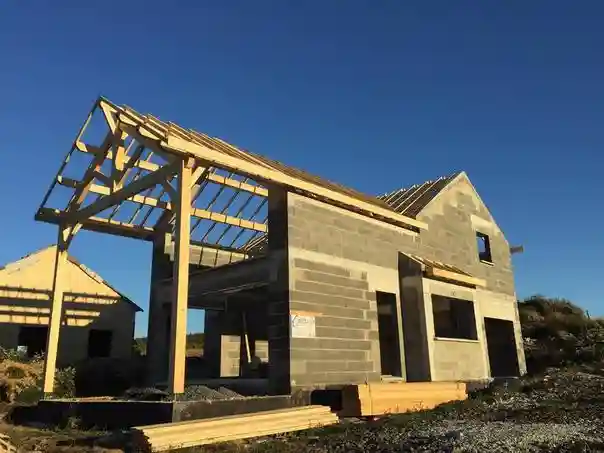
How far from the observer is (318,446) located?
8188 mm

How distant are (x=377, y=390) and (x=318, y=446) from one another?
13.2ft

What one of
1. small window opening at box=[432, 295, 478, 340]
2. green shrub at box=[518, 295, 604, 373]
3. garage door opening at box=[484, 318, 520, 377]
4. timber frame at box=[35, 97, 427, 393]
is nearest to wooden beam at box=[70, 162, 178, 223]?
timber frame at box=[35, 97, 427, 393]

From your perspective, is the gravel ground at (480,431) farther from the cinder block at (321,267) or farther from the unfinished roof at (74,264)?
the unfinished roof at (74,264)

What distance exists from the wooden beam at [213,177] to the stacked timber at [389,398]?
7405mm

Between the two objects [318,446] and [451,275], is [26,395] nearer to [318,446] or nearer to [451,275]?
[318,446]

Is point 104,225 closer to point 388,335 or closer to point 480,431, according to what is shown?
point 388,335

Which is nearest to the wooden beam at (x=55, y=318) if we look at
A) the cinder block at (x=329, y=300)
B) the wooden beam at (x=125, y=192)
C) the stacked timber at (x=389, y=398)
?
the wooden beam at (x=125, y=192)

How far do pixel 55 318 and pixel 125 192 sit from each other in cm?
425

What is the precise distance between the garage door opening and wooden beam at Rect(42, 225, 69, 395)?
1550 centimetres

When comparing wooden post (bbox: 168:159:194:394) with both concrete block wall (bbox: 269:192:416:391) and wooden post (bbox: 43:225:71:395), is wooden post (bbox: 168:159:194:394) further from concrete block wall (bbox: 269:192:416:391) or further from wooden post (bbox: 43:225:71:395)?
wooden post (bbox: 43:225:71:395)

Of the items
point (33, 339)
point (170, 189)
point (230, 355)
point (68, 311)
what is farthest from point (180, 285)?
point (33, 339)

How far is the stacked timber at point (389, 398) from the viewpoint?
455 inches

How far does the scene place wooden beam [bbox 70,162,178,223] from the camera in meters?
12.0

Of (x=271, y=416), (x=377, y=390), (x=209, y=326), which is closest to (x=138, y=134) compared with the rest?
(x=271, y=416)
